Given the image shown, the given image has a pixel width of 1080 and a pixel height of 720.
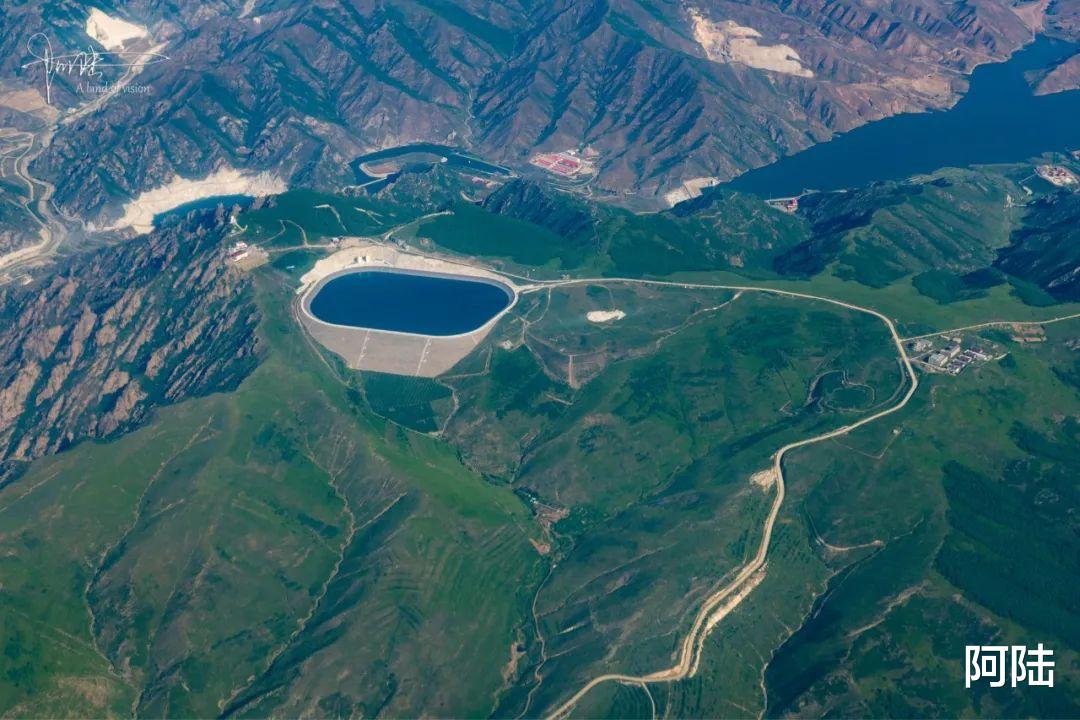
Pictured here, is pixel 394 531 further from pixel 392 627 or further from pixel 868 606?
pixel 868 606

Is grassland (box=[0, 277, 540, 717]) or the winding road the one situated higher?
the winding road

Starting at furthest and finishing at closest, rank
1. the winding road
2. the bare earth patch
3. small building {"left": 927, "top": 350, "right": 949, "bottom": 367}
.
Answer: small building {"left": 927, "top": 350, "right": 949, "bottom": 367}
the bare earth patch
the winding road

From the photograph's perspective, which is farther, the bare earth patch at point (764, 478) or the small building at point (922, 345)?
the small building at point (922, 345)

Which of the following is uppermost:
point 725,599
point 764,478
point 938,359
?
point 938,359

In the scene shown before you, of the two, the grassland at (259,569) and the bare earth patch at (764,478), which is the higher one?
the bare earth patch at (764,478)
